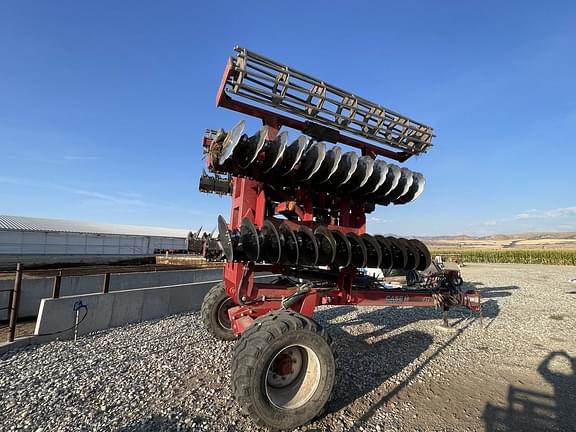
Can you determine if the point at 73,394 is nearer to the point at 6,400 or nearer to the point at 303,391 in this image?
the point at 6,400

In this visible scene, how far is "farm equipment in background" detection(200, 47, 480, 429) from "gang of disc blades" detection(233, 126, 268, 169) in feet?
0.05

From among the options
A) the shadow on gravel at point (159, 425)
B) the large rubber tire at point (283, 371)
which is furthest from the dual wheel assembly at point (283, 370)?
the shadow on gravel at point (159, 425)

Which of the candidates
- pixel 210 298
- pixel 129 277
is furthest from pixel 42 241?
pixel 210 298

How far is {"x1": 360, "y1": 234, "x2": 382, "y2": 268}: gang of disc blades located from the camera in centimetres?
530

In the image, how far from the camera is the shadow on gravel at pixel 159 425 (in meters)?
3.76

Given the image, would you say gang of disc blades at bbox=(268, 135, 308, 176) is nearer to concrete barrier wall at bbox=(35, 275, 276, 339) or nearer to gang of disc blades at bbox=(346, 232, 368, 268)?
gang of disc blades at bbox=(346, 232, 368, 268)

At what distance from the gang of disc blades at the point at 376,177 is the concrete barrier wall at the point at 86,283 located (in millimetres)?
9909

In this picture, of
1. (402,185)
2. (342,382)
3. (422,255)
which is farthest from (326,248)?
(402,185)

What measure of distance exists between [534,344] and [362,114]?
22.5ft

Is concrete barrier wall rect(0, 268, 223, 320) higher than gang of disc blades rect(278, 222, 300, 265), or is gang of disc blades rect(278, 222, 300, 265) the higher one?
gang of disc blades rect(278, 222, 300, 265)

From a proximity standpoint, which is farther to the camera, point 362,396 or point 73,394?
Answer: point 362,396

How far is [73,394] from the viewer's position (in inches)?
178

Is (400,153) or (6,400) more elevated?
(400,153)

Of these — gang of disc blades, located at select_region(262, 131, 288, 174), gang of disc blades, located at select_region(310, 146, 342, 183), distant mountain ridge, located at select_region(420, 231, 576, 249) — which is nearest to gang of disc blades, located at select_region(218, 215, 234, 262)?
gang of disc blades, located at select_region(262, 131, 288, 174)
